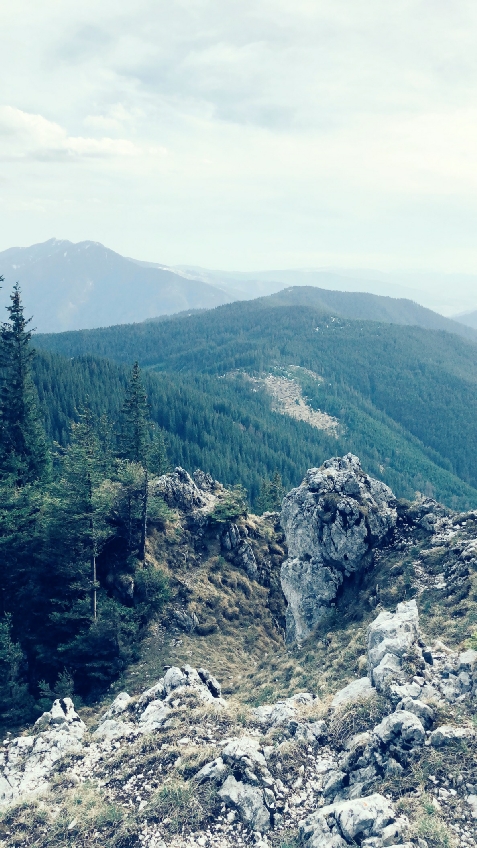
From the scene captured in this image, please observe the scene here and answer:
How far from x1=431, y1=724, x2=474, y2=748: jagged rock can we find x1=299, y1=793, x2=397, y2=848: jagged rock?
9.73 ft

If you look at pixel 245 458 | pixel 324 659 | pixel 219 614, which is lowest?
pixel 245 458

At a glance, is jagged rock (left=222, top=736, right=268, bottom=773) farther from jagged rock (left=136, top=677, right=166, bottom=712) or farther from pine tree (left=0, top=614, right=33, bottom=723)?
pine tree (left=0, top=614, right=33, bottom=723)

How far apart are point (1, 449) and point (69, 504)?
53.4 feet

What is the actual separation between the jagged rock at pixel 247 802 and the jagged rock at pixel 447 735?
21.4 feet

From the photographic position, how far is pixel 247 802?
59.3ft

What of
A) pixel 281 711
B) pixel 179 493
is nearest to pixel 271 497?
pixel 179 493

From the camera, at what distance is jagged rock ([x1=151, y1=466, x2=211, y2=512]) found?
51.4 m

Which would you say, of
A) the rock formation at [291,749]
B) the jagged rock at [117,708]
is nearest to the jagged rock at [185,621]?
the jagged rock at [117,708]

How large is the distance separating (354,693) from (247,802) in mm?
7373

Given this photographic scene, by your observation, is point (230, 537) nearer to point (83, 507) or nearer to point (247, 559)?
point (247, 559)

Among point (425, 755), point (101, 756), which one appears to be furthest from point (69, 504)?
point (425, 755)

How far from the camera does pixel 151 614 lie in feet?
135

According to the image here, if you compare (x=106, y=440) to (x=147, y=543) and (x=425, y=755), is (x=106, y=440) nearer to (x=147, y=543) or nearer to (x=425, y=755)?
(x=147, y=543)

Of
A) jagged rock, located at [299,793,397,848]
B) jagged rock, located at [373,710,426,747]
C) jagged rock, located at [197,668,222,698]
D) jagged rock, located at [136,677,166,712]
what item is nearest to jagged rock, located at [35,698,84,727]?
jagged rock, located at [136,677,166,712]
